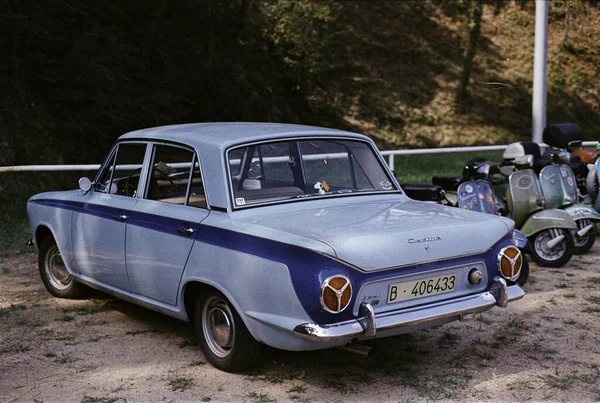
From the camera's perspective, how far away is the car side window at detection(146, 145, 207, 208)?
5406 mm

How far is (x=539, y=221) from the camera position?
8.50 meters

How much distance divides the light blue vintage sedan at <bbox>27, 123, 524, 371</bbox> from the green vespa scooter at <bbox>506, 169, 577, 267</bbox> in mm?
3095

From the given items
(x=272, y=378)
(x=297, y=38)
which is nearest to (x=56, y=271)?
(x=272, y=378)

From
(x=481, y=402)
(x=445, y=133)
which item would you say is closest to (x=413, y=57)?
(x=445, y=133)

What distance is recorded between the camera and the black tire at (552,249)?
844 cm

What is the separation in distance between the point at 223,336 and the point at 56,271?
269 centimetres

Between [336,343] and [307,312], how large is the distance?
0.87 ft

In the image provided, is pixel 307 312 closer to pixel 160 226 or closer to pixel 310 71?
pixel 160 226

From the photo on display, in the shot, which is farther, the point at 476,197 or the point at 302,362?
the point at 476,197

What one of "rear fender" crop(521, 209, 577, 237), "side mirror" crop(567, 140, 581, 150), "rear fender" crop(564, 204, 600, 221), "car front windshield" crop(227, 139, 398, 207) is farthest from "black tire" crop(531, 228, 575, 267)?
"car front windshield" crop(227, 139, 398, 207)

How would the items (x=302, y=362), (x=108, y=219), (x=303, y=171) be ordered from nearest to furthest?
(x=302, y=362)
(x=303, y=171)
(x=108, y=219)

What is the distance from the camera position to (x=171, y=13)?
742 inches

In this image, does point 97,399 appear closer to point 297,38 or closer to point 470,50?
point 297,38

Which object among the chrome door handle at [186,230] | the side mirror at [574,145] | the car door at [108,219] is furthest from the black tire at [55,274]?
the side mirror at [574,145]
